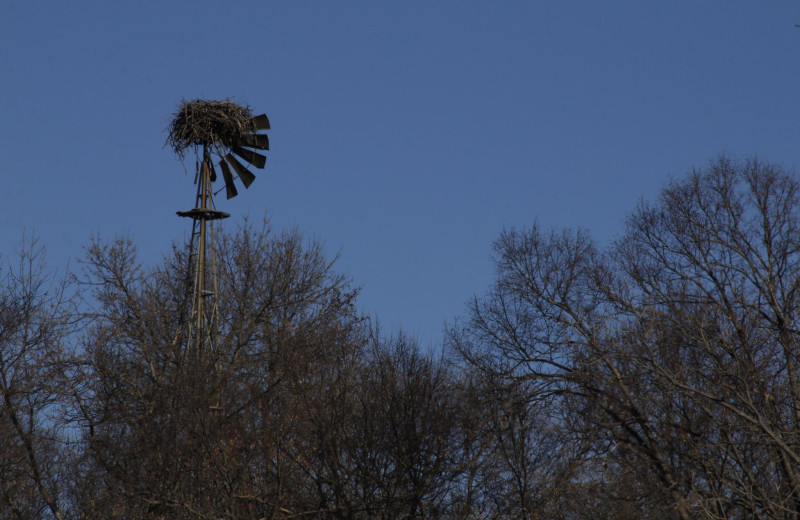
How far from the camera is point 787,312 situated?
68.6ft

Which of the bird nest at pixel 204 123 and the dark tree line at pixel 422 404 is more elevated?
the bird nest at pixel 204 123

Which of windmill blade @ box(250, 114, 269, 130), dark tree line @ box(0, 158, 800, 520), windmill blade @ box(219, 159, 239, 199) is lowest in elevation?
dark tree line @ box(0, 158, 800, 520)

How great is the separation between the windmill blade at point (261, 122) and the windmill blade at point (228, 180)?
1.22 m

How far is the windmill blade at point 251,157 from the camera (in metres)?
24.6

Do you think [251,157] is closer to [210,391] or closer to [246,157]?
[246,157]

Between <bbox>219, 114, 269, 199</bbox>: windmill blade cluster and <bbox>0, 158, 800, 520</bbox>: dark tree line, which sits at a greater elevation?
<bbox>219, 114, 269, 199</bbox>: windmill blade cluster

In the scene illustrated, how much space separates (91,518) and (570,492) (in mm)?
10064

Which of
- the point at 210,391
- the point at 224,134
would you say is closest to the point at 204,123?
the point at 224,134

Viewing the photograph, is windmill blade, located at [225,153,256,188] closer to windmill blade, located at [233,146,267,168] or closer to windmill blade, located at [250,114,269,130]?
windmill blade, located at [233,146,267,168]

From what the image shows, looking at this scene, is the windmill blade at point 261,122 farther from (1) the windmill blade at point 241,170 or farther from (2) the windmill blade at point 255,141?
(1) the windmill blade at point 241,170

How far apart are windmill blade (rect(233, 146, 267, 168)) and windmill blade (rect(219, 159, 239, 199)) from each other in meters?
0.42

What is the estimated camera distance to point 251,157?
24.6 meters

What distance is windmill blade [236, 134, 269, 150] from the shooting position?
Answer: 24297 millimetres

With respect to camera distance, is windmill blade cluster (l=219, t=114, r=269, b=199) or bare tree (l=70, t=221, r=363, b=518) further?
windmill blade cluster (l=219, t=114, r=269, b=199)
